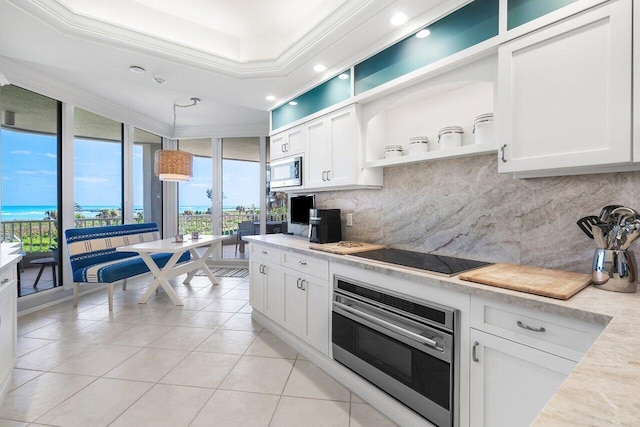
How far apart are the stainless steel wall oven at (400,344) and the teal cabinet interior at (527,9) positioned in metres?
1.49

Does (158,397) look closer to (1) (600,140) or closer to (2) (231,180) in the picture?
(1) (600,140)

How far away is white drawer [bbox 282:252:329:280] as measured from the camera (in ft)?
7.47

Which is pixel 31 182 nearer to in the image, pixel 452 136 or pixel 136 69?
pixel 136 69

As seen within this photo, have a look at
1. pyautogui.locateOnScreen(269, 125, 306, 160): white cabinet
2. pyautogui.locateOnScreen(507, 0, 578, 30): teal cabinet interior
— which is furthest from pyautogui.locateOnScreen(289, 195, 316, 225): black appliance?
pyautogui.locateOnScreen(507, 0, 578, 30): teal cabinet interior

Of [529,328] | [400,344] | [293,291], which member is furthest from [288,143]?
[529,328]

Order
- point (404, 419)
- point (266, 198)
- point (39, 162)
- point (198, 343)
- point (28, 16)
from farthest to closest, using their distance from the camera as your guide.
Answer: point (266, 198) → point (39, 162) → point (198, 343) → point (28, 16) → point (404, 419)

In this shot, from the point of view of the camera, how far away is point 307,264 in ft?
8.00

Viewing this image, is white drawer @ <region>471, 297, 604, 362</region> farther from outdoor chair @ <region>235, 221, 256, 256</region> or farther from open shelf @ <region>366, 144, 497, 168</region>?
outdoor chair @ <region>235, 221, 256, 256</region>

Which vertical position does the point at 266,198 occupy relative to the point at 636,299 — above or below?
above

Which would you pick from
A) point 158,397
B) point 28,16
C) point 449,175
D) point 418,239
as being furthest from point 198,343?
point 28,16

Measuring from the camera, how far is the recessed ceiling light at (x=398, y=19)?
2.00m

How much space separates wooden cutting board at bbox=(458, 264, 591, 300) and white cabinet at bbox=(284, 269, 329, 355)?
1.09m

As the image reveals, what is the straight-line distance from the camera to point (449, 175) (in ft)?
6.98

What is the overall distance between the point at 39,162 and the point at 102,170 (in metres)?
0.98
